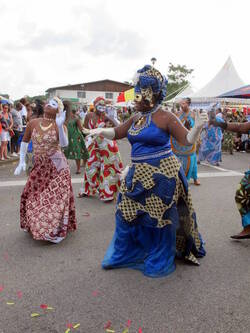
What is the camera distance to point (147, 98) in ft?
9.34

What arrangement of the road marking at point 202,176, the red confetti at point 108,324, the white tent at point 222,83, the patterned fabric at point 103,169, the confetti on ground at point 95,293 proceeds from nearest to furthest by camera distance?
the red confetti at point 108,324 → the confetti on ground at point 95,293 → the patterned fabric at point 103,169 → the road marking at point 202,176 → the white tent at point 222,83

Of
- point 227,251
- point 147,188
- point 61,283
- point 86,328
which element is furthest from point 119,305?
point 227,251

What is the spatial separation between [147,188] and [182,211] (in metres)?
0.46

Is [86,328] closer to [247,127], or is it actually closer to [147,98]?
[147,98]

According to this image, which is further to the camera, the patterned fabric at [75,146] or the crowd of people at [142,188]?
the patterned fabric at [75,146]

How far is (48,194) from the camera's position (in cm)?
378

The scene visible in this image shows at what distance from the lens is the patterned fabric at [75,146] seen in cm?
821

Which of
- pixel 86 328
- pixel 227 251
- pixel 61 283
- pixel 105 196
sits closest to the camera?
pixel 86 328

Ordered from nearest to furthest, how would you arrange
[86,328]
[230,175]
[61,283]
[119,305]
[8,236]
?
[86,328]
[119,305]
[61,283]
[8,236]
[230,175]

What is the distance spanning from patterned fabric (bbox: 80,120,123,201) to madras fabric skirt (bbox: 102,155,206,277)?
2325 mm

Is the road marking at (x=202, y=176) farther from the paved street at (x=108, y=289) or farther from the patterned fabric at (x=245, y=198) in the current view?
the patterned fabric at (x=245, y=198)

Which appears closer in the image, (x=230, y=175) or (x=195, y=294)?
(x=195, y=294)

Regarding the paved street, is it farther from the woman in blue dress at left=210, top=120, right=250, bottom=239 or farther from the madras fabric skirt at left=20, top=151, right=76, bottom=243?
the woman in blue dress at left=210, top=120, right=250, bottom=239

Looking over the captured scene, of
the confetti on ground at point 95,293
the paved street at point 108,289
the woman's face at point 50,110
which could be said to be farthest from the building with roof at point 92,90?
the confetti on ground at point 95,293
